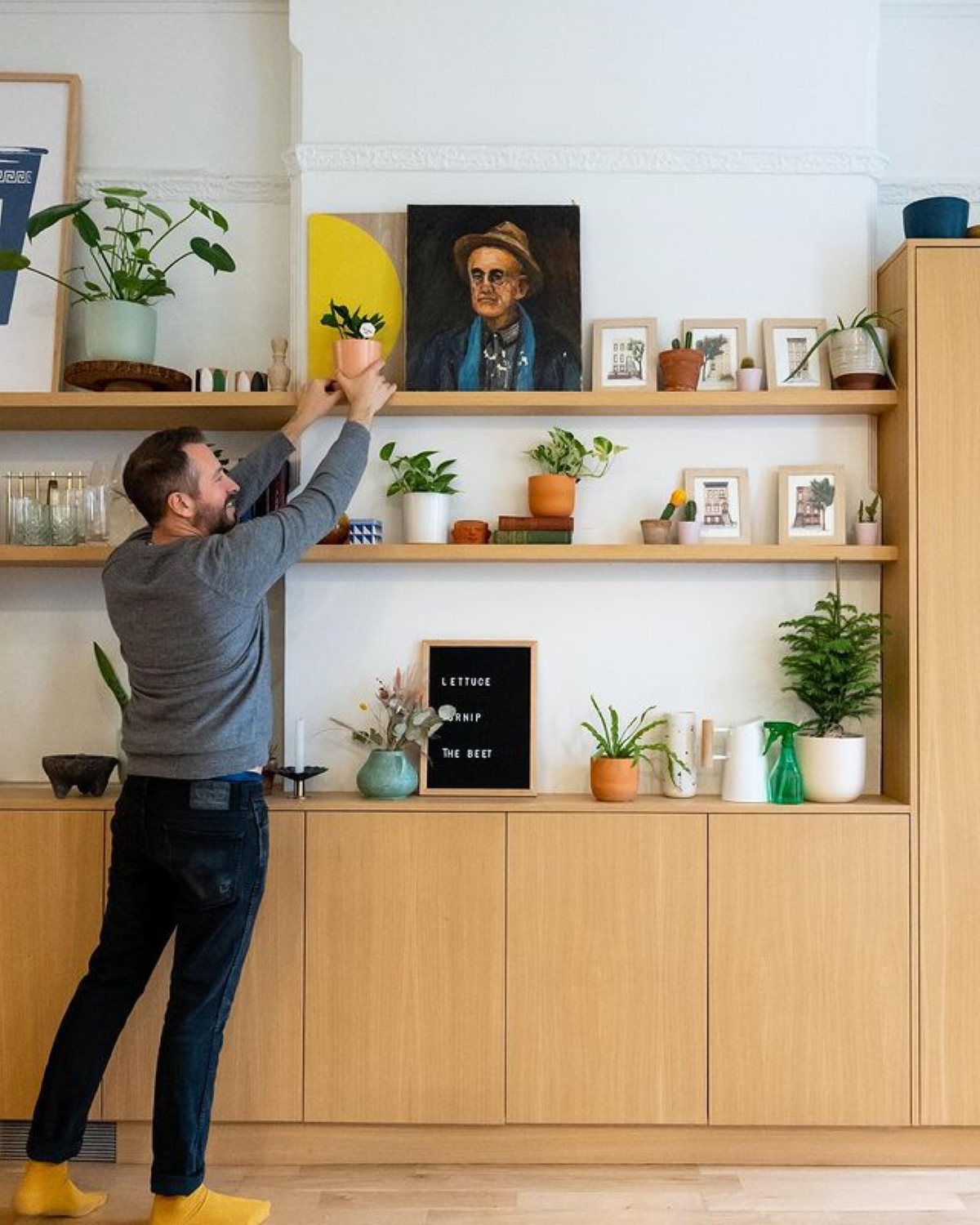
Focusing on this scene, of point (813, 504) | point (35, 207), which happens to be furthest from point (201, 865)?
point (35, 207)

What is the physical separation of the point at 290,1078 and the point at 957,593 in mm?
2029

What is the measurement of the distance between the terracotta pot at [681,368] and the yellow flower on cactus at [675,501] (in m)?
0.27

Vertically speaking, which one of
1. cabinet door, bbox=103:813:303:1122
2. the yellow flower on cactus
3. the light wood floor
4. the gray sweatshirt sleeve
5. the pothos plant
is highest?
the pothos plant

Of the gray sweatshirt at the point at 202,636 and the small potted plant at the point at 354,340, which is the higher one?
the small potted plant at the point at 354,340

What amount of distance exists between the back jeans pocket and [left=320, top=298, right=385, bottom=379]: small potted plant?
3.88 ft

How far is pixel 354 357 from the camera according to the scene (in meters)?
2.90

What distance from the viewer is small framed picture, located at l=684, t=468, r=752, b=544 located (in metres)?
3.08

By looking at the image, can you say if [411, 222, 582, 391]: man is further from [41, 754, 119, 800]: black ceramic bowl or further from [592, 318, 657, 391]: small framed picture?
[41, 754, 119, 800]: black ceramic bowl

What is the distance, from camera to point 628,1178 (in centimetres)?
276

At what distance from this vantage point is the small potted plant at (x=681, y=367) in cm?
299

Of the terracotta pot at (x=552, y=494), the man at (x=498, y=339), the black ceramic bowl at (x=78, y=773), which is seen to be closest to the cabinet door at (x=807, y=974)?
the terracotta pot at (x=552, y=494)

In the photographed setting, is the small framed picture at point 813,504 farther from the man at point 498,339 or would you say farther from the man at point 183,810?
the man at point 183,810

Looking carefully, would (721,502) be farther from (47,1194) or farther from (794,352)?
(47,1194)

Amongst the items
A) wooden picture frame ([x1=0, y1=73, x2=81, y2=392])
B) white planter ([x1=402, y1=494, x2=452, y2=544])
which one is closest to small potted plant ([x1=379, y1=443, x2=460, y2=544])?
white planter ([x1=402, y1=494, x2=452, y2=544])
